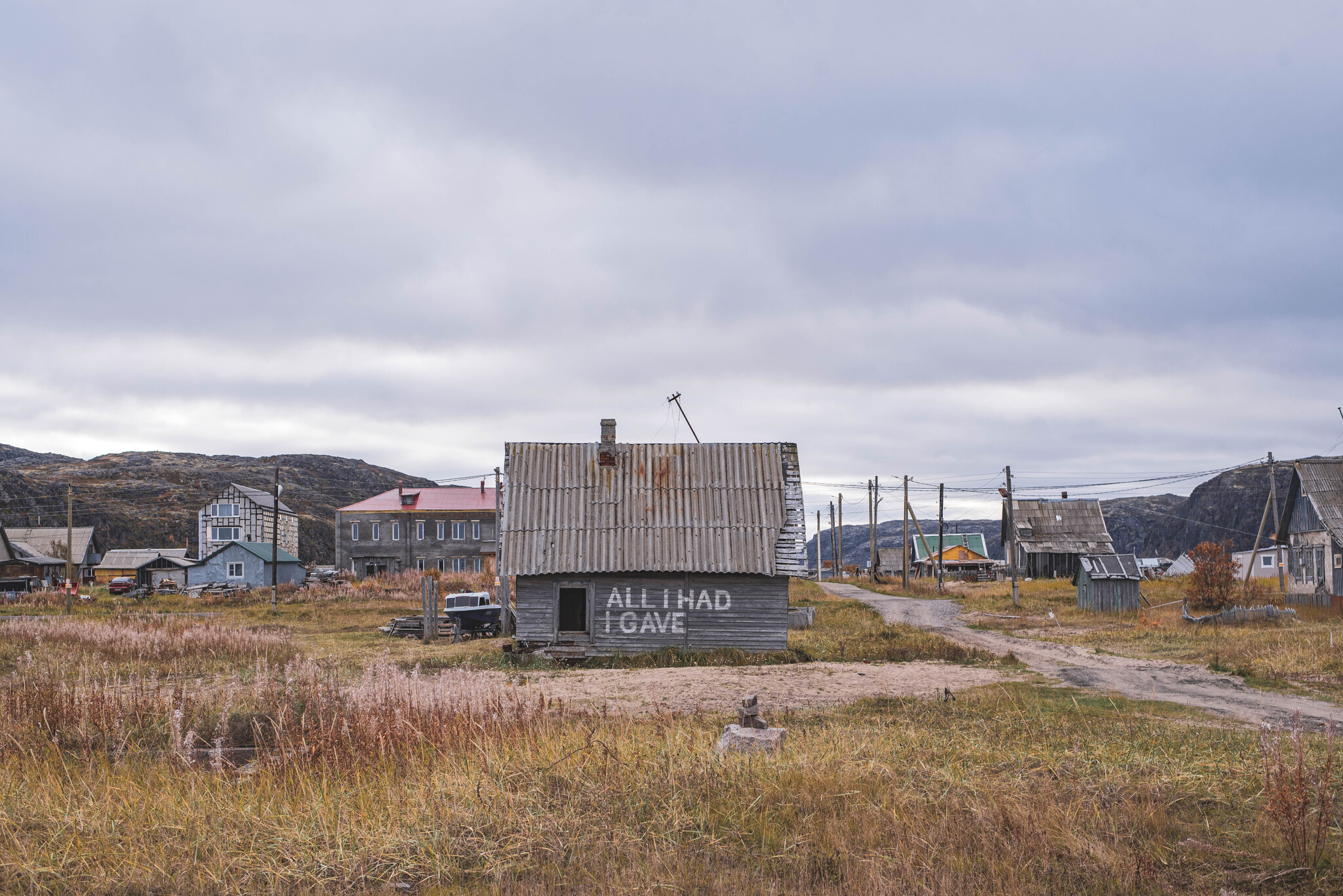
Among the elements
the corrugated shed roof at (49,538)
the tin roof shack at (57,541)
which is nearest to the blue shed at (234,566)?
the tin roof shack at (57,541)

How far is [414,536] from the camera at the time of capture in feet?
244

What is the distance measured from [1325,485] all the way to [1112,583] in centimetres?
985

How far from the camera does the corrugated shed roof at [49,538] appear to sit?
2953 inches

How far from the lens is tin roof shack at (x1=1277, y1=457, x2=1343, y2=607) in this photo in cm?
3434

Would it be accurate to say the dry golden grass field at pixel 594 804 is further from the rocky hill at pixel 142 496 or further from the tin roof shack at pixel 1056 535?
the rocky hill at pixel 142 496

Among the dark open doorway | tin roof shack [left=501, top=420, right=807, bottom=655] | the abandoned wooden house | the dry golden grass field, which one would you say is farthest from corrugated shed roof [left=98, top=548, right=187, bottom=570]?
the dry golden grass field

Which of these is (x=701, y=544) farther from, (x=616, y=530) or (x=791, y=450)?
(x=791, y=450)

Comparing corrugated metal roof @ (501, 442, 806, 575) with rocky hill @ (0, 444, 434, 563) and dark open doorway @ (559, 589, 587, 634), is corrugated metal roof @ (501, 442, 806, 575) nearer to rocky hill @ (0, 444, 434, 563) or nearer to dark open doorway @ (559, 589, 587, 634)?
dark open doorway @ (559, 589, 587, 634)

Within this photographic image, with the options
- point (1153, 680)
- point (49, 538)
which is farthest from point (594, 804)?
point (49, 538)

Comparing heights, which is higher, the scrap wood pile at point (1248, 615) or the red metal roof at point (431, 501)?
the red metal roof at point (431, 501)

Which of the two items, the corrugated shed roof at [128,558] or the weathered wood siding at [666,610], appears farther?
the corrugated shed roof at [128,558]

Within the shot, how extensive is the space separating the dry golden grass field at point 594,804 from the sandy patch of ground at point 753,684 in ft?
11.9

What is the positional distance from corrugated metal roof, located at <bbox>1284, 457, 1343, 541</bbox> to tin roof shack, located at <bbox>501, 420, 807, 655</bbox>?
79.0ft

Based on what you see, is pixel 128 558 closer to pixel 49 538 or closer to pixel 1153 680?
pixel 49 538
